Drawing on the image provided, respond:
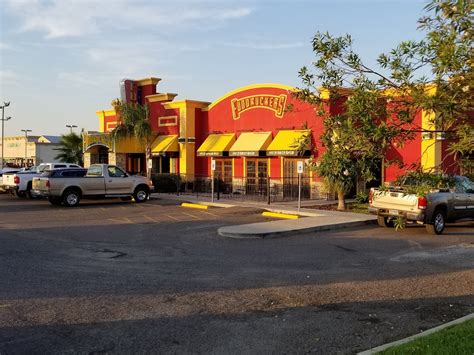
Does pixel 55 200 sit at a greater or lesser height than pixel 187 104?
lesser

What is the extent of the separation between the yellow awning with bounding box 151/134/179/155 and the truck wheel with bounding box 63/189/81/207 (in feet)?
31.5

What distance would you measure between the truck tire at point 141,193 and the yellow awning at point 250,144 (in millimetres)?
5530

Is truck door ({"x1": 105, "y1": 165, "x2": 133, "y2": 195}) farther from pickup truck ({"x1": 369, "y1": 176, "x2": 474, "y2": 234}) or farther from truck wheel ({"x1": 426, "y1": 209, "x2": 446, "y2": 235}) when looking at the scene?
truck wheel ({"x1": 426, "y1": 209, "x2": 446, "y2": 235})

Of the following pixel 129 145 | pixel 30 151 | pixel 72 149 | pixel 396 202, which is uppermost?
pixel 30 151

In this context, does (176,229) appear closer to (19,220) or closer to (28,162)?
(19,220)

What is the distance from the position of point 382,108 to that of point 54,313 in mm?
4786

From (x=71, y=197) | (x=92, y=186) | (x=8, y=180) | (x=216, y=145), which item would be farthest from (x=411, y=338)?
(x=8, y=180)

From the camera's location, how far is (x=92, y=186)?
79.3 feet

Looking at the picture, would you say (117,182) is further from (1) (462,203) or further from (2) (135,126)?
(1) (462,203)

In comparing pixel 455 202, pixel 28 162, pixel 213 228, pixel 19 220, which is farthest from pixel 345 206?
pixel 28 162

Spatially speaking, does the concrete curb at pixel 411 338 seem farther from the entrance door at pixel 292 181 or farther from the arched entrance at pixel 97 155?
the arched entrance at pixel 97 155

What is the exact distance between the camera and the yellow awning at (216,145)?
30.0 meters

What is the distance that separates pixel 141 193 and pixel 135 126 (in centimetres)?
931

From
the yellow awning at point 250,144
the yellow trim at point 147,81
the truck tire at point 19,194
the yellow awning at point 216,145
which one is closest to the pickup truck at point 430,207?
the yellow awning at point 250,144
